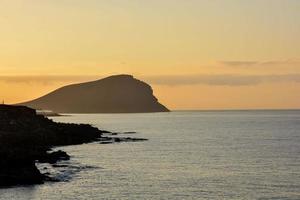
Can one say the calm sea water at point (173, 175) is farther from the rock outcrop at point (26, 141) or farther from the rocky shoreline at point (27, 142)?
the rock outcrop at point (26, 141)

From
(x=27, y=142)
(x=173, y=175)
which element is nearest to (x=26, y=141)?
(x=27, y=142)

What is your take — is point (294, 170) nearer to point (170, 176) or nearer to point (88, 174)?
point (170, 176)

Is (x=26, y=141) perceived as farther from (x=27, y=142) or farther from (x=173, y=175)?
(x=173, y=175)

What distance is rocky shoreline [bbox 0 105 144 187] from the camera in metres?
56.6

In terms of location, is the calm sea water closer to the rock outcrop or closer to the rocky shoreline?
the rocky shoreline

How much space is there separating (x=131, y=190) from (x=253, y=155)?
4082 centimetres

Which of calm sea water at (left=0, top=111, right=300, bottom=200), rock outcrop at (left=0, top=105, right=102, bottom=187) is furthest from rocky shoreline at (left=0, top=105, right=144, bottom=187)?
calm sea water at (left=0, top=111, right=300, bottom=200)

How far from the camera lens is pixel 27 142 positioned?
306 feet

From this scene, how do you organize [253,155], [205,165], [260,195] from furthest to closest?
[253,155], [205,165], [260,195]

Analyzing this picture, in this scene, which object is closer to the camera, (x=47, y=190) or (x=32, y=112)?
(x=47, y=190)

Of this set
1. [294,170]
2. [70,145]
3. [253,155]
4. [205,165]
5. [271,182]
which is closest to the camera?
[271,182]

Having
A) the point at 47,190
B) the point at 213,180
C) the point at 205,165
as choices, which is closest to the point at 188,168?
the point at 205,165

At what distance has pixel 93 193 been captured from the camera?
53.8 metres

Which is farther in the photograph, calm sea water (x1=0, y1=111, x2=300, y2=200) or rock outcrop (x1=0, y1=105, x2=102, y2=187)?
rock outcrop (x1=0, y1=105, x2=102, y2=187)
